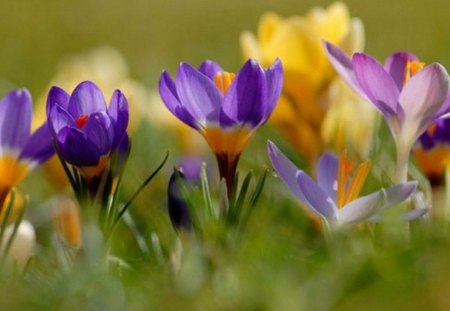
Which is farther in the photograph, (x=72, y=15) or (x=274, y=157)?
(x=72, y=15)

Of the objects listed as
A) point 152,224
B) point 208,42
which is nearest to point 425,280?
point 152,224

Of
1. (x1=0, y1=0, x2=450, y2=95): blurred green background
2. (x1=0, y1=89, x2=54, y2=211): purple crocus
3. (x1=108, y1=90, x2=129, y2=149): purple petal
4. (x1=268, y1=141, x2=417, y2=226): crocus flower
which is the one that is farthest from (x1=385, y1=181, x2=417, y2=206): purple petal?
(x1=0, y1=0, x2=450, y2=95): blurred green background

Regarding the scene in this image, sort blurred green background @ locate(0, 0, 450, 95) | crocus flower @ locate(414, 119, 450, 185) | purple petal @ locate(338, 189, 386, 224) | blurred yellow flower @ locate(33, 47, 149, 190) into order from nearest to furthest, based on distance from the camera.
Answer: purple petal @ locate(338, 189, 386, 224) < crocus flower @ locate(414, 119, 450, 185) < blurred yellow flower @ locate(33, 47, 149, 190) < blurred green background @ locate(0, 0, 450, 95)

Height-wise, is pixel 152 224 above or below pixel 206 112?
below

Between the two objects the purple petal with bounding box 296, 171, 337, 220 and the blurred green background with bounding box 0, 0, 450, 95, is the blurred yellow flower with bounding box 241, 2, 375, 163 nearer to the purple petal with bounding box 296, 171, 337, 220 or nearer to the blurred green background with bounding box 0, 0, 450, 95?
the purple petal with bounding box 296, 171, 337, 220

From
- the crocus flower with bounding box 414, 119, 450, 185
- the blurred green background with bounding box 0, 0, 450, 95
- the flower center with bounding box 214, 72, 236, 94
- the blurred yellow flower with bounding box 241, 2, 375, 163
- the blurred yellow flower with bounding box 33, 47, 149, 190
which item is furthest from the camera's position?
the blurred green background with bounding box 0, 0, 450, 95

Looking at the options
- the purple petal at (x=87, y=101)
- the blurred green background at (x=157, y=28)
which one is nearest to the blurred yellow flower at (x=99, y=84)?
the blurred green background at (x=157, y=28)

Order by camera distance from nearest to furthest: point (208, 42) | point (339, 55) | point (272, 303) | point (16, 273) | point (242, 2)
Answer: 1. point (272, 303)
2. point (16, 273)
3. point (339, 55)
4. point (208, 42)
5. point (242, 2)

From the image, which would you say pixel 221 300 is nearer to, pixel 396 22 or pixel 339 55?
pixel 339 55
